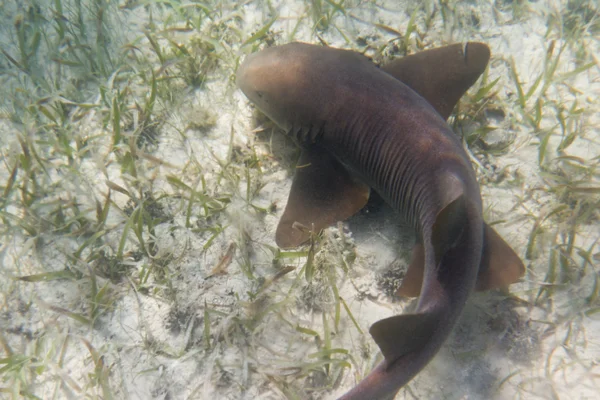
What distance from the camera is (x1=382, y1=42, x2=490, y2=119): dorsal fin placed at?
3641 mm

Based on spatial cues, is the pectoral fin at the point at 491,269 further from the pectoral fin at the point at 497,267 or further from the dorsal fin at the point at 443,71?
Answer: the dorsal fin at the point at 443,71

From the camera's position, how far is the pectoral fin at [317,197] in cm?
329

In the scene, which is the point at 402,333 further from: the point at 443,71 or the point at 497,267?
the point at 443,71

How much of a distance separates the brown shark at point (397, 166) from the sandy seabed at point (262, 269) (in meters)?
0.32

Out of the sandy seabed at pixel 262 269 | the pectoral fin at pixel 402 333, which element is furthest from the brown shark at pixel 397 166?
the sandy seabed at pixel 262 269

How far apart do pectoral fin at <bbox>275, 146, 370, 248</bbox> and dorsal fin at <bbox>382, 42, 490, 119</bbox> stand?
3.56 ft

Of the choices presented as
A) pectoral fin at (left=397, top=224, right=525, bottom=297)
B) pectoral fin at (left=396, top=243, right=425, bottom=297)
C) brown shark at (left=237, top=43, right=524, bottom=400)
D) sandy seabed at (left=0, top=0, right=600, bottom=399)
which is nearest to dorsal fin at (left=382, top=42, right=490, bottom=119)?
brown shark at (left=237, top=43, right=524, bottom=400)

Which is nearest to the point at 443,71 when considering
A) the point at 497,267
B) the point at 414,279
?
the point at 497,267

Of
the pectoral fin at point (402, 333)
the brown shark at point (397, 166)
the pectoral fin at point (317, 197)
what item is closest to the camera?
the pectoral fin at point (402, 333)

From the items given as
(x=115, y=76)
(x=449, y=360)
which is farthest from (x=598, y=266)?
(x=115, y=76)

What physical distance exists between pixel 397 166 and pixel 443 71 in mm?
1307

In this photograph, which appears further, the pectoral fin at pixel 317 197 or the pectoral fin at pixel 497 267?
the pectoral fin at pixel 317 197

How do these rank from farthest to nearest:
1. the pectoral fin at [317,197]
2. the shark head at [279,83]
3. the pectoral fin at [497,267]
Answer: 1. the shark head at [279,83]
2. the pectoral fin at [317,197]
3. the pectoral fin at [497,267]

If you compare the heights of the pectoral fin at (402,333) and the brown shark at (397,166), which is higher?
the brown shark at (397,166)
